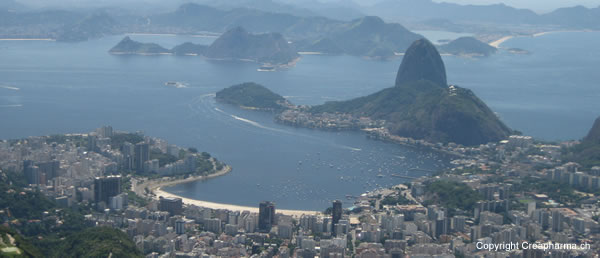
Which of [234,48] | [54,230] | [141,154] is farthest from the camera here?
[234,48]

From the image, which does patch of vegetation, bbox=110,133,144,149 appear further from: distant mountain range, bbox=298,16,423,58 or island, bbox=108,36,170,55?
distant mountain range, bbox=298,16,423,58

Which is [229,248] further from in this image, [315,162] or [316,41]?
[316,41]

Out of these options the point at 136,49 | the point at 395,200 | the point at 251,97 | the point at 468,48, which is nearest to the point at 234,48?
the point at 136,49

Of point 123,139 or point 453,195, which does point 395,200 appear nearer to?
point 453,195

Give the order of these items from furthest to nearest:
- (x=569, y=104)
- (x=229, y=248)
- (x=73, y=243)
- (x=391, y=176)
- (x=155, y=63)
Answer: (x=155, y=63), (x=569, y=104), (x=391, y=176), (x=229, y=248), (x=73, y=243)

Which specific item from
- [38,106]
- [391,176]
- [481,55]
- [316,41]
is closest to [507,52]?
[481,55]

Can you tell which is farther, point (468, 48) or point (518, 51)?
point (518, 51)
